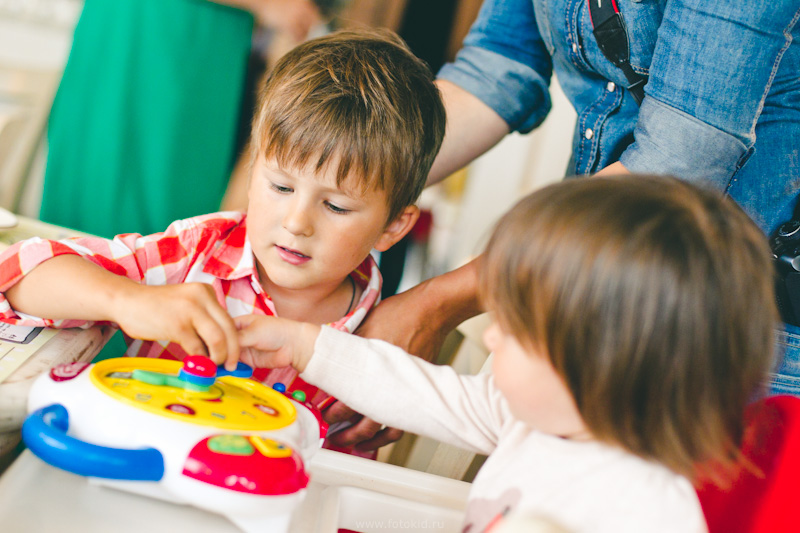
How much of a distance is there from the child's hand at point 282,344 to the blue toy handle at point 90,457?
23cm

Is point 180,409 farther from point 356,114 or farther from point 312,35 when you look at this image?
point 312,35

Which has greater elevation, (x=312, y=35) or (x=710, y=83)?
(x=710, y=83)

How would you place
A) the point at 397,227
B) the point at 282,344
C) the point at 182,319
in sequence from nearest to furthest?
the point at 182,319, the point at 282,344, the point at 397,227

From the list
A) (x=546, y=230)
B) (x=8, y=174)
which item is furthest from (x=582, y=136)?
(x=8, y=174)

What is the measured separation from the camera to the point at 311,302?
0.96 metres

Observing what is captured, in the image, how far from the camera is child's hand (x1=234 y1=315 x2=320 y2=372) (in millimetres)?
701

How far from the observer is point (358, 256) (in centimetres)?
89

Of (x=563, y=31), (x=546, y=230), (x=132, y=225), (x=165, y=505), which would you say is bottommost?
(x=132, y=225)

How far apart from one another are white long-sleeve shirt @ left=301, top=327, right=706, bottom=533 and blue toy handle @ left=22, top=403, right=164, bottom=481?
24cm

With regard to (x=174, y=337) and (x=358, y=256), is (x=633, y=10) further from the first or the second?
(x=174, y=337)

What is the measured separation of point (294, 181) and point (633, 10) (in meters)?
0.46

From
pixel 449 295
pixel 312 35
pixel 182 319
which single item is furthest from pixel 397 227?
pixel 312 35

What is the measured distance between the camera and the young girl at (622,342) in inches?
19.1

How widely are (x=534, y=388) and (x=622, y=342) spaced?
9 centimetres
